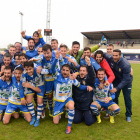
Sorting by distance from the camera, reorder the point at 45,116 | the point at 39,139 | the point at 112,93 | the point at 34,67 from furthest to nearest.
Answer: the point at 45,116 < the point at 112,93 < the point at 34,67 < the point at 39,139

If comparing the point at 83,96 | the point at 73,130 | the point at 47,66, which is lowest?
the point at 73,130

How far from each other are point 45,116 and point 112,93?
6.72 feet

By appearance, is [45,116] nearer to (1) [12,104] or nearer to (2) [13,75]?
(1) [12,104]

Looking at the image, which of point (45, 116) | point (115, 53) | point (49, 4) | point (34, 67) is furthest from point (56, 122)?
point (49, 4)

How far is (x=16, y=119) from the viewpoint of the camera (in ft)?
13.4

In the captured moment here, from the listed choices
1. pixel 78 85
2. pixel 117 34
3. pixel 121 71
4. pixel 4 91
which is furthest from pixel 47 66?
pixel 117 34

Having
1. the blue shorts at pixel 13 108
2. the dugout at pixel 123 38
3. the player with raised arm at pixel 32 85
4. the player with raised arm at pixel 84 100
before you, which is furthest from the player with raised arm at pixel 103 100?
the dugout at pixel 123 38

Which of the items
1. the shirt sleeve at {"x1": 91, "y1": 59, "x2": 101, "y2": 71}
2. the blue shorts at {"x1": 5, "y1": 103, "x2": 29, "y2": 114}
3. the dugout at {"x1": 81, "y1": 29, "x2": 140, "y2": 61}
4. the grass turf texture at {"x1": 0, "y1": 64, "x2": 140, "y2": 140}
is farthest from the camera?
the dugout at {"x1": 81, "y1": 29, "x2": 140, "y2": 61}

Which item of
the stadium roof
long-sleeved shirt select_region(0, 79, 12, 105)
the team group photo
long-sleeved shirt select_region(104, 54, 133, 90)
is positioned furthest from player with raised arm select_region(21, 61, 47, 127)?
the stadium roof

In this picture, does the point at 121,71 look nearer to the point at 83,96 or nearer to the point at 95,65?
the point at 95,65

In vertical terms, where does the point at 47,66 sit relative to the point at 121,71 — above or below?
above

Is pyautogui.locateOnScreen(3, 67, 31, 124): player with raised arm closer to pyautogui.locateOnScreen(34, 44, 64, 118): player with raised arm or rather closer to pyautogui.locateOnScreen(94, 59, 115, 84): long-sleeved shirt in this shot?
pyautogui.locateOnScreen(34, 44, 64, 118): player with raised arm

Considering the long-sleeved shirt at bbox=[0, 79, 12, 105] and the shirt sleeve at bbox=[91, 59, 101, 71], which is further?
the shirt sleeve at bbox=[91, 59, 101, 71]

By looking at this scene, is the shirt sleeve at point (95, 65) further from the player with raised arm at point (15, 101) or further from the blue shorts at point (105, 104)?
the player with raised arm at point (15, 101)
